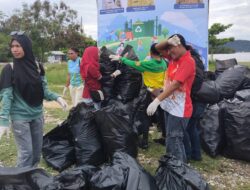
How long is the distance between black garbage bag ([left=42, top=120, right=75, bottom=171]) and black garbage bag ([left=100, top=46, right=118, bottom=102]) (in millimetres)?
881

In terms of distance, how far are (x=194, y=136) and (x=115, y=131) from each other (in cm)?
104

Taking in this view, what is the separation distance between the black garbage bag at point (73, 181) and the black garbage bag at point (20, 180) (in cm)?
6

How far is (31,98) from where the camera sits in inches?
119

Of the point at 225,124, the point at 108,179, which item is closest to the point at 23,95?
the point at 108,179

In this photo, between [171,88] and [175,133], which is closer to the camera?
[171,88]

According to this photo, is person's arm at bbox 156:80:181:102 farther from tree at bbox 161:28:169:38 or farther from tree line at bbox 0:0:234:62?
tree line at bbox 0:0:234:62

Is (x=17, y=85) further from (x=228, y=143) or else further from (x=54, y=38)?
(x=54, y=38)

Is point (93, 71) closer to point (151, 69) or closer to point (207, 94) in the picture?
point (151, 69)

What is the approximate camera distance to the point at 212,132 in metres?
4.45

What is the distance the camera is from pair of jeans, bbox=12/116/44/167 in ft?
10.1

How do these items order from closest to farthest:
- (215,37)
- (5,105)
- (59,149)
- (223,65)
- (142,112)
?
(5,105), (59,149), (142,112), (223,65), (215,37)

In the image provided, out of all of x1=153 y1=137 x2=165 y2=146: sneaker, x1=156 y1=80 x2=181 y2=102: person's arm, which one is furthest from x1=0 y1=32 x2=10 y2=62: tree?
x1=156 y1=80 x2=181 y2=102: person's arm

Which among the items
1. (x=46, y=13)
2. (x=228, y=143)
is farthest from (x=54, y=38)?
(x=228, y=143)

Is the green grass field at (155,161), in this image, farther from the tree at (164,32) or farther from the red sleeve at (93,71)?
the tree at (164,32)
